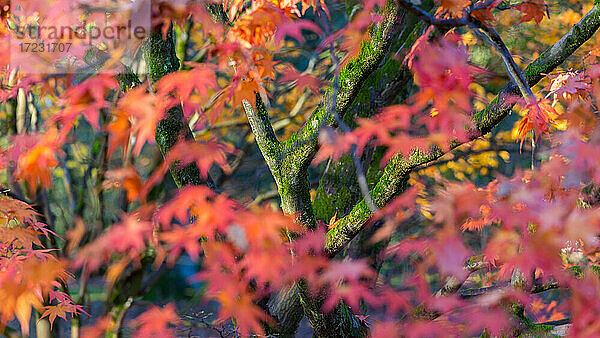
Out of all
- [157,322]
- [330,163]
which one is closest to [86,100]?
[157,322]

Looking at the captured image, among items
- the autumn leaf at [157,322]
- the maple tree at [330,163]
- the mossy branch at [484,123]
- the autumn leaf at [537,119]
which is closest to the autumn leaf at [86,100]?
the maple tree at [330,163]

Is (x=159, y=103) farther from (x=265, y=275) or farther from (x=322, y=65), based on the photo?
(x=322, y=65)

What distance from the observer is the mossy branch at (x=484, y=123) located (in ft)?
6.44

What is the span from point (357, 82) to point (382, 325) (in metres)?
1.32

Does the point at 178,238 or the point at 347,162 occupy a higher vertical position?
the point at 178,238

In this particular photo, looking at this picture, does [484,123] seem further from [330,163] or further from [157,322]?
[157,322]

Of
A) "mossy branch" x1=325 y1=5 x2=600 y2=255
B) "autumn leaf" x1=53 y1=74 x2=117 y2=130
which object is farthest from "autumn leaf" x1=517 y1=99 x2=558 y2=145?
"autumn leaf" x1=53 y1=74 x2=117 y2=130

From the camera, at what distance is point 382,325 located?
2609 mm

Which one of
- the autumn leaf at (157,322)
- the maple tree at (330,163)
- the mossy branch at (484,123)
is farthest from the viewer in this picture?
the autumn leaf at (157,322)

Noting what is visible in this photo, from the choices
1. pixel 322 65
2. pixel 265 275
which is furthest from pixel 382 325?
pixel 322 65

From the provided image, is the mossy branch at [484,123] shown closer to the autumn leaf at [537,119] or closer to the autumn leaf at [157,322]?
the autumn leaf at [537,119]

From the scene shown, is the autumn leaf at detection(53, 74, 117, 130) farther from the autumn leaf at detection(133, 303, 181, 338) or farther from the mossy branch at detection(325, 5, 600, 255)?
the mossy branch at detection(325, 5, 600, 255)

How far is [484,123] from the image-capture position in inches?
83.2

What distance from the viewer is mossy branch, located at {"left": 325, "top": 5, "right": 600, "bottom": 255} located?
196 cm
